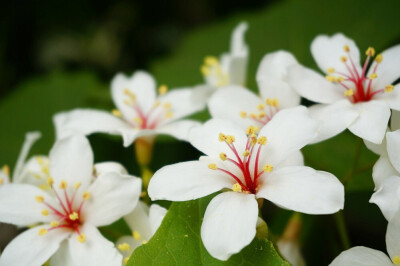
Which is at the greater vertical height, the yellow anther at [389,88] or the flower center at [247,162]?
the yellow anther at [389,88]

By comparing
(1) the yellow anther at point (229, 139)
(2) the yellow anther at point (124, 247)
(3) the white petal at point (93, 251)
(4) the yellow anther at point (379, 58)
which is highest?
(4) the yellow anther at point (379, 58)

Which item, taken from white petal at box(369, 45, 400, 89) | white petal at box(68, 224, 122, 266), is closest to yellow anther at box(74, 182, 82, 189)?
white petal at box(68, 224, 122, 266)

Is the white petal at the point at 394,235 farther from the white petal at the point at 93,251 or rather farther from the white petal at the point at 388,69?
the white petal at the point at 93,251

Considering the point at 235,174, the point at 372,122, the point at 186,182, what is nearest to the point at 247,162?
the point at 235,174

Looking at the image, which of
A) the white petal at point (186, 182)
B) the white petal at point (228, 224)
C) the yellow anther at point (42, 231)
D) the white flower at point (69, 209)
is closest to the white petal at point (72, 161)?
the white flower at point (69, 209)

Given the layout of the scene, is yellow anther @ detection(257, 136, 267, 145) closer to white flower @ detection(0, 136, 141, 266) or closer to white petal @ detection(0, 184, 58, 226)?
white flower @ detection(0, 136, 141, 266)

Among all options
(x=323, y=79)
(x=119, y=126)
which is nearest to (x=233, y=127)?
(x=323, y=79)
